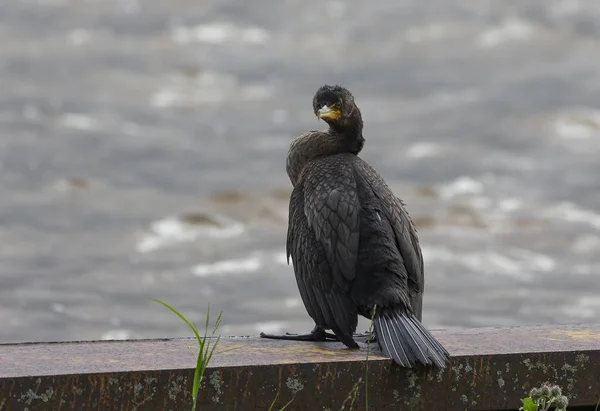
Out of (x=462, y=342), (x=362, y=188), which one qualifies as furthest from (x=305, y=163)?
(x=462, y=342)

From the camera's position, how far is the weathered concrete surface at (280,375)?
3723mm

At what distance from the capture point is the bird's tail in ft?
13.5

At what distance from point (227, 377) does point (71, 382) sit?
0.57 metres

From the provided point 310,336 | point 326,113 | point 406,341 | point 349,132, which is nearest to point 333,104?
point 326,113

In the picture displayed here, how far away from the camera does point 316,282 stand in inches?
188

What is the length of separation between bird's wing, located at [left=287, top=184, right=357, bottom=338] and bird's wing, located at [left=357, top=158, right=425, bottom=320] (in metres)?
0.31

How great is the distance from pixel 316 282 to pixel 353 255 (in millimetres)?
234

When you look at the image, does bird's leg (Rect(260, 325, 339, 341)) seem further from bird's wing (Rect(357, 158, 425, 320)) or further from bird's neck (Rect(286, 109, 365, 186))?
bird's neck (Rect(286, 109, 365, 186))

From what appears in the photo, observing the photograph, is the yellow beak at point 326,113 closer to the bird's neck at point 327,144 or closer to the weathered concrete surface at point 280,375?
the bird's neck at point 327,144

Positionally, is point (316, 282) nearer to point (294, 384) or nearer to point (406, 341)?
point (406, 341)

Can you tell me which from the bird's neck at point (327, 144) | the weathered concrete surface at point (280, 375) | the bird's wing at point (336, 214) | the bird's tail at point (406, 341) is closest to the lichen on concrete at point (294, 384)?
the weathered concrete surface at point (280, 375)

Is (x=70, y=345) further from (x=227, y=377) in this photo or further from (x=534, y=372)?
(x=534, y=372)

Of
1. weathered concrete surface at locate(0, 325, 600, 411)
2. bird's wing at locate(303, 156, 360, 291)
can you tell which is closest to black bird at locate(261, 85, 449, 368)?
bird's wing at locate(303, 156, 360, 291)

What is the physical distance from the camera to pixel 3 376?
3.62 metres
